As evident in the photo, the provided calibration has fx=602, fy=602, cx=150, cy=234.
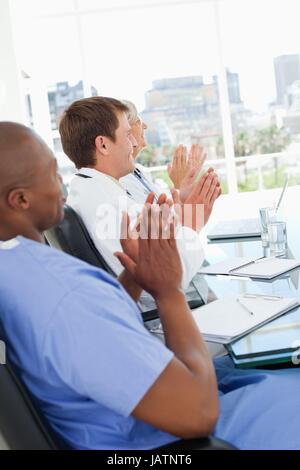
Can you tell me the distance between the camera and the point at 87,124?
2131mm

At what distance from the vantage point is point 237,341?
1.25 m

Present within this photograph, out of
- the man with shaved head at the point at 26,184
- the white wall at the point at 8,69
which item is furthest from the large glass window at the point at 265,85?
the man with shaved head at the point at 26,184

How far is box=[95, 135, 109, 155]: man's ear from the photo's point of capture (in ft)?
Answer: 7.01

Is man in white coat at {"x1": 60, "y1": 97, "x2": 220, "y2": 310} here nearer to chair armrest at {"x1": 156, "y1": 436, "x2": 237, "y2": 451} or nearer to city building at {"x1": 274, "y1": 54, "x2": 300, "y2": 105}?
chair armrest at {"x1": 156, "y1": 436, "x2": 237, "y2": 451}

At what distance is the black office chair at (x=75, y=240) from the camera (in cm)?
183

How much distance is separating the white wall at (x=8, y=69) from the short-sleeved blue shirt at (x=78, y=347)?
543 cm

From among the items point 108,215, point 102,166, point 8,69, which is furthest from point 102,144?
point 8,69

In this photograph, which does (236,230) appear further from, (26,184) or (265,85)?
(265,85)

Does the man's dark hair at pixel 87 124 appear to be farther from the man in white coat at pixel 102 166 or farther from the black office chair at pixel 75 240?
the black office chair at pixel 75 240

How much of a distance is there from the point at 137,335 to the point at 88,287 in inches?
4.0

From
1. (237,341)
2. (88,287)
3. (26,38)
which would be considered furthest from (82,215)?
(26,38)

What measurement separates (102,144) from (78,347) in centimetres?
138

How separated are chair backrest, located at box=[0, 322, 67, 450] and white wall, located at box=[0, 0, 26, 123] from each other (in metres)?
5.50

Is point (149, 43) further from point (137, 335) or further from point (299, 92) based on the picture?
point (137, 335)
